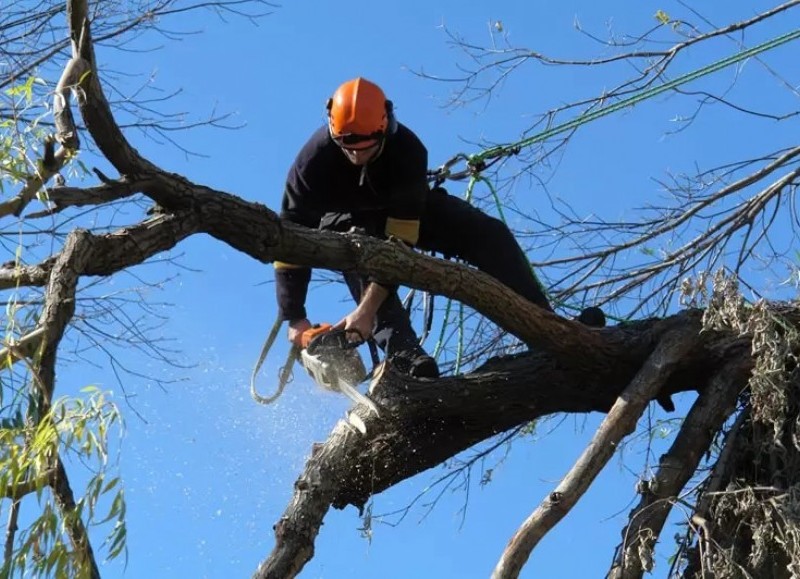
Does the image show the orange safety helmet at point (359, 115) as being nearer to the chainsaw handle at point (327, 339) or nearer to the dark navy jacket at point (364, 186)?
the dark navy jacket at point (364, 186)

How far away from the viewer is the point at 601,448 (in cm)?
549

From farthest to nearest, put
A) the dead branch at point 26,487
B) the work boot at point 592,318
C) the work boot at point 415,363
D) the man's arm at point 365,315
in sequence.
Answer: the work boot at point 592,318 < the work boot at point 415,363 < the man's arm at point 365,315 < the dead branch at point 26,487

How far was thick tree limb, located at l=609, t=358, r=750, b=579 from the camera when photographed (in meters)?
5.29

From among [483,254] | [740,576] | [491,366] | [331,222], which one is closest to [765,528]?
[740,576]

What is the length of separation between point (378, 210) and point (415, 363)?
26.7 inches

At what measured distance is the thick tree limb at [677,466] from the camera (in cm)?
529

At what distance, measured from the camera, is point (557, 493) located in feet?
17.3

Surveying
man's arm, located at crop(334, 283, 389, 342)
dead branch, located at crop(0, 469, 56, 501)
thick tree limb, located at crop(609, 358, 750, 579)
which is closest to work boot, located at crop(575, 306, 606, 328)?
thick tree limb, located at crop(609, 358, 750, 579)

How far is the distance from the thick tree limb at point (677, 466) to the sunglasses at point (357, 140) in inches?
68.5

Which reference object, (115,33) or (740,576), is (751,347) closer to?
(740,576)

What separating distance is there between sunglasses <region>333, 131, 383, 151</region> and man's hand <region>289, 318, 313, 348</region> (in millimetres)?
822

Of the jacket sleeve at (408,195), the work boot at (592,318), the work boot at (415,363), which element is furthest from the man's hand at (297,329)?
the work boot at (592,318)

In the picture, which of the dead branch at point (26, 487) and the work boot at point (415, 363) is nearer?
the dead branch at point (26, 487)

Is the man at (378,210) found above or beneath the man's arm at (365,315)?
above
